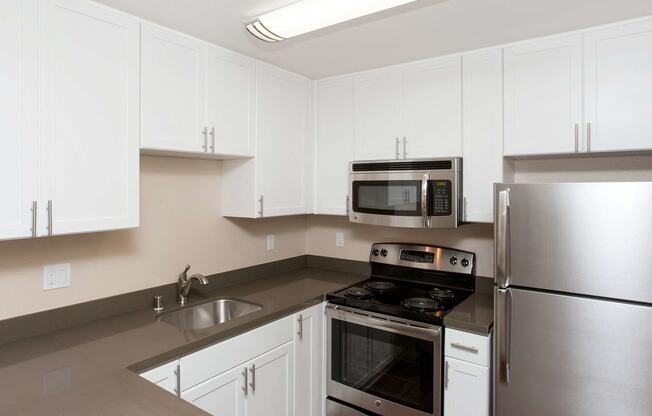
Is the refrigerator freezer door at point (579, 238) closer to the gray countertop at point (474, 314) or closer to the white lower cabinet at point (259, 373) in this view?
the gray countertop at point (474, 314)

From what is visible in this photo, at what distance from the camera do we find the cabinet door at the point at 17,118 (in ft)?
4.64

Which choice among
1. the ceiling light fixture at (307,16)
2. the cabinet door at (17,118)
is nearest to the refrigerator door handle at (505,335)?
the ceiling light fixture at (307,16)

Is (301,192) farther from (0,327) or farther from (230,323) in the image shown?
(0,327)

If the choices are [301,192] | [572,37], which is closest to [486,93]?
[572,37]

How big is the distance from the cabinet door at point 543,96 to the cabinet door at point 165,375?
1901mm

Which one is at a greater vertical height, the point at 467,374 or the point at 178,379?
the point at 178,379

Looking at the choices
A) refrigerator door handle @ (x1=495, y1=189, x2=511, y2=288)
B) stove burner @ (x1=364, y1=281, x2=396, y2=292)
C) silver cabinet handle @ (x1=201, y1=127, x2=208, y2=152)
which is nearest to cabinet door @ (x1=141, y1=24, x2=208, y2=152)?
silver cabinet handle @ (x1=201, y1=127, x2=208, y2=152)

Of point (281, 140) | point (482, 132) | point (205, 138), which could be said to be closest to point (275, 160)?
point (281, 140)

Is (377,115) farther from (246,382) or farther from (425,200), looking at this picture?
(246,382)

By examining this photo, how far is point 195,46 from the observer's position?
6.78ft

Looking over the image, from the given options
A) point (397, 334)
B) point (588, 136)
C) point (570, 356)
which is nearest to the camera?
point (570, 356)

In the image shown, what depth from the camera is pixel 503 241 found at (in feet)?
5.93

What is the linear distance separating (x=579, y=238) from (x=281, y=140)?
174 cm

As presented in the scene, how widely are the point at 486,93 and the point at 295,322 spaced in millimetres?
1639
